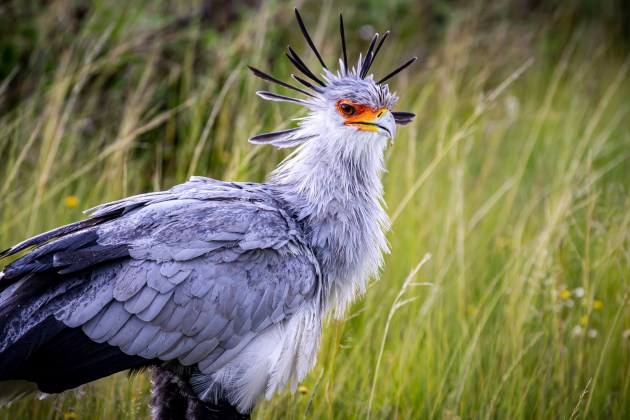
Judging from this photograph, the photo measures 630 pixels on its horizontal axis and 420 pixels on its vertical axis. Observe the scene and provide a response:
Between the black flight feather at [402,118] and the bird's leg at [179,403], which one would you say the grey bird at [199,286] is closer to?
the bird's leg at [179,403]

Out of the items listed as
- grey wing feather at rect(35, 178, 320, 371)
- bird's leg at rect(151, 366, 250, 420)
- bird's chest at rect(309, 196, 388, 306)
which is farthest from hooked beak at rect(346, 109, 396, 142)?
bird's leg at rect(151, 366, 250, 420)

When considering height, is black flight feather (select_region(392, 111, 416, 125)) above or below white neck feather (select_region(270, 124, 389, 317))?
above

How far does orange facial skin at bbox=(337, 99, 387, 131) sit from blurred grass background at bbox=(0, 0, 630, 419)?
0.70m

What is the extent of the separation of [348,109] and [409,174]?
44.6 inches

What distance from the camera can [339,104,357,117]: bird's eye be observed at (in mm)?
3383

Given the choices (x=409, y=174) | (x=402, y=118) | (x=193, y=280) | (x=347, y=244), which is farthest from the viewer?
(x=409, y=174)

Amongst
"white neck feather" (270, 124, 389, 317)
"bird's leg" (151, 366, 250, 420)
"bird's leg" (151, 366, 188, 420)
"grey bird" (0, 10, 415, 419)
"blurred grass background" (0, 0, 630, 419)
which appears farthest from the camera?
"blurred grass background" (0, 0, 630, 419)

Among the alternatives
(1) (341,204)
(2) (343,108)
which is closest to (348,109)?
(2) (343,108)

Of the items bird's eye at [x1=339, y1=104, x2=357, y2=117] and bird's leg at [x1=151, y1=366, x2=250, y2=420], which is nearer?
bird's leg at [x1=151, y1=366, x2=250, y2=420]

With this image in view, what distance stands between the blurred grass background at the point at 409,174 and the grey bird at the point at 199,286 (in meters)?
0.32

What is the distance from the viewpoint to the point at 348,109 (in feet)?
11.1

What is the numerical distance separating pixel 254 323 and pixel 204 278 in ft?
0.90

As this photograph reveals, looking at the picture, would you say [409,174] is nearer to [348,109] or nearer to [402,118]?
[402,118]

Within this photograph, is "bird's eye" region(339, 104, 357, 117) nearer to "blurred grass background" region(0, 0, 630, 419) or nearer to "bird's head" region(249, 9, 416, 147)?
"bird's head" region(249, 9, 416, 147)
